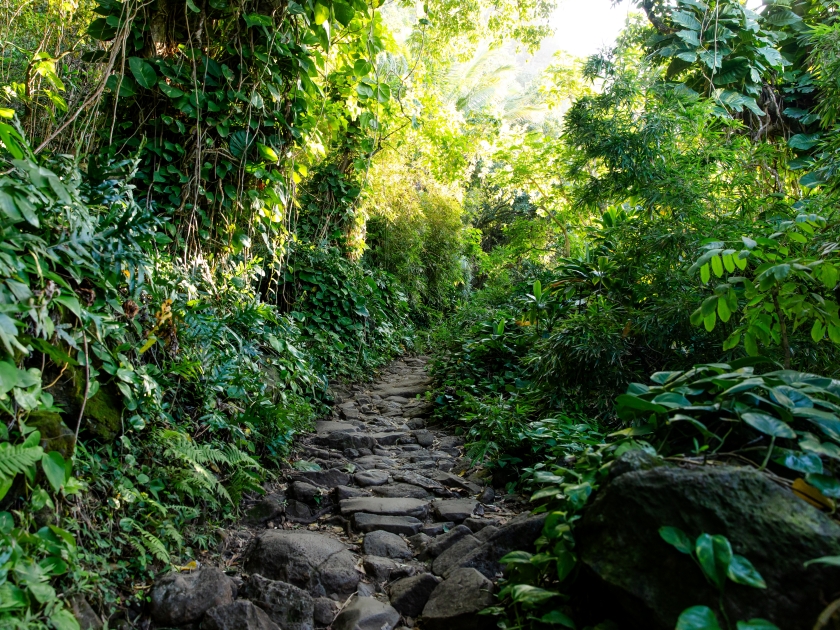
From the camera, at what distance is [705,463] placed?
1.66m

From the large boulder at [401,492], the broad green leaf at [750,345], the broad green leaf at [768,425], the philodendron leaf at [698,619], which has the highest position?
the broad green leaf at [750,345]

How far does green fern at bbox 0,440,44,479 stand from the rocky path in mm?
739

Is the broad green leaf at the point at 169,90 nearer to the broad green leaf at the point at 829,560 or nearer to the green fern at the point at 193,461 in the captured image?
the green fern at the point at 193,461

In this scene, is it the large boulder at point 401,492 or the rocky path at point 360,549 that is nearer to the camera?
the rocky path at point 360,549

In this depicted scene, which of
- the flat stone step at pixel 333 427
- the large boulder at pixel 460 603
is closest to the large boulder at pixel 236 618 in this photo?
the large boulder at pixel 460 603

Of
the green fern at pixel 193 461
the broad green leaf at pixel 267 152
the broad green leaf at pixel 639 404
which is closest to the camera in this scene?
the broad green leaf at pixel 639 404

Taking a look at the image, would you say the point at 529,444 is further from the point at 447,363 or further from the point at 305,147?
the point at 305,147

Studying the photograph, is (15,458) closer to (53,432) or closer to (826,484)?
(53,432)

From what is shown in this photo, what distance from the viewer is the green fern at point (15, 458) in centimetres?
171

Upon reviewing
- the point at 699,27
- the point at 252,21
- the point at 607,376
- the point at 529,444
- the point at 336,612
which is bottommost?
the point at 336,612

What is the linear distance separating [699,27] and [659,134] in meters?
1.86

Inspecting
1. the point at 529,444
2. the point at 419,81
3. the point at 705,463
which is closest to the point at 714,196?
the point at 529,444

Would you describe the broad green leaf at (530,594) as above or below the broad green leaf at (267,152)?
below

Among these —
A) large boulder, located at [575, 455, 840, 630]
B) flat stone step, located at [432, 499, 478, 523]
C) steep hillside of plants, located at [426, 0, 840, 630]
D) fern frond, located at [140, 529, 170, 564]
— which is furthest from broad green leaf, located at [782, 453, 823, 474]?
fern frond, located at [140, 529, 170, 564]
